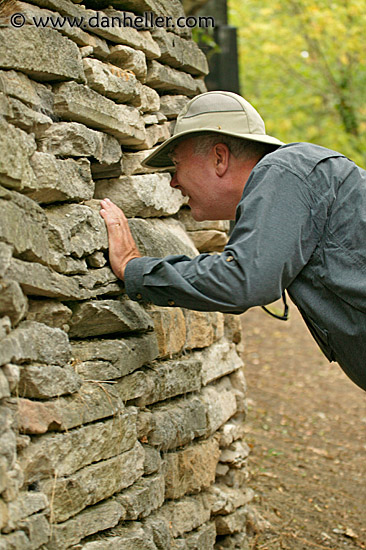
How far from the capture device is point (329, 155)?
2.47 meters

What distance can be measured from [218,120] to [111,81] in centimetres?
49

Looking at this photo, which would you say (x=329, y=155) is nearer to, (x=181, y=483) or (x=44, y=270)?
(x=44, y=270)

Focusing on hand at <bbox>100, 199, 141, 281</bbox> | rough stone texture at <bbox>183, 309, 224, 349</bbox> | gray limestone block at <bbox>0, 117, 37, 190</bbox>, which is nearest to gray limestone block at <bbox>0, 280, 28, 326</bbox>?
gray limestone block at <bbox>0, 117, 37, 190</bbox>

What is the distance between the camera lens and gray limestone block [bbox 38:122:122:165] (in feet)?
8.09

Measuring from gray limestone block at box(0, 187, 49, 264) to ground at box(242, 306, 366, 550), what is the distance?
224 centimetres

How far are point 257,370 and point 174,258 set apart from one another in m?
5.44

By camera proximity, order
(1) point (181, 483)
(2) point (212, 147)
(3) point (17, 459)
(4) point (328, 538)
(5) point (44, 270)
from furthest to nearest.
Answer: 1. (4) point (328, 538)
2. (1) point (181, 483)
3. (2) point (212, 147)
4. (5) point (44, 270)
5. (3) point (17, 459)

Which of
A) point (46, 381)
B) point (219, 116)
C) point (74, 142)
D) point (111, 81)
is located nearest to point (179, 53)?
point (111, 81)

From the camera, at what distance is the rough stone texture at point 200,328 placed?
3211mm

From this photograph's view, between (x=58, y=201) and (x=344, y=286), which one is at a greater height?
(x=58, y=201)

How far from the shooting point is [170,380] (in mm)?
2922

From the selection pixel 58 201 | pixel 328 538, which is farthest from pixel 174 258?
pixel 328 538

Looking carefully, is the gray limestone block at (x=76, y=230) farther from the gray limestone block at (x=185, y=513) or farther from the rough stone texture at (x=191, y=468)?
the gray limestone block at (x=185, y=513)

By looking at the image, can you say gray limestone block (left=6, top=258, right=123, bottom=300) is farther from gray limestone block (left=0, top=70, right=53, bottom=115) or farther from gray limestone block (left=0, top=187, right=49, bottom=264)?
gray limestone block (left=0, top=70, right=53, bottom=115)
